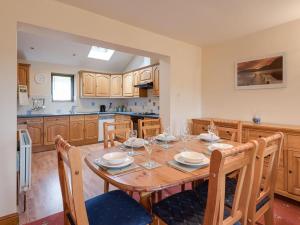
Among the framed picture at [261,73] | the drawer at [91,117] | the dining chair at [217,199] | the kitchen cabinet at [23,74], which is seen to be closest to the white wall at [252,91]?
the framed picture at [261,73]

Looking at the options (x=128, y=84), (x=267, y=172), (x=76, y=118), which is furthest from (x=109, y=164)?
(x=128, y=84)

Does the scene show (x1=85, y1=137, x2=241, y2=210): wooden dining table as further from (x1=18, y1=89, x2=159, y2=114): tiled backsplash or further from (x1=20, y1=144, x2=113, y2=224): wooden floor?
(x1=18, y1=89, x2=159, y2=114): tiled backsplash

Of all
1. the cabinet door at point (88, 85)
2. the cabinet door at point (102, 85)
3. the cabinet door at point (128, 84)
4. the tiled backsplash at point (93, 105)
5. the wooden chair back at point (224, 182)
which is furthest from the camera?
the cabinet door at point (102, 85)

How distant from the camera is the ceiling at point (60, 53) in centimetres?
402

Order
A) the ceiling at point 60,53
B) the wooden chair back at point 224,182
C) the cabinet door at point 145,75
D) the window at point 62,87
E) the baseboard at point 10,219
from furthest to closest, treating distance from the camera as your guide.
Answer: the window at point 62,87 → the cabinet door at point 145,75 → the ceiling at point 60,53 → the baseboard at point 10,219 → the wooden chair back at point 224,182

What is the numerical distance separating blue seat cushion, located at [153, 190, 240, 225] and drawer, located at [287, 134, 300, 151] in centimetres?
146

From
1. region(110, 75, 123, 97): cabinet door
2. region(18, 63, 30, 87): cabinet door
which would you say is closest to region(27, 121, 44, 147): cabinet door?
region(18, 63, 30, 87): cabinet door

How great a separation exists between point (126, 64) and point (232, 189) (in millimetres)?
5106

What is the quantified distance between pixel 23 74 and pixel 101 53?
2.00 metres

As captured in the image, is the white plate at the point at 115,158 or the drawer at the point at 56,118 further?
the drawer at the point at 56,118

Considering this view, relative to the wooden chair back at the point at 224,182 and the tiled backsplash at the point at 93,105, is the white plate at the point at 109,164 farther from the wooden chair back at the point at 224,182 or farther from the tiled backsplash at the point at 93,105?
the tiled backsplash at the point at 93,105

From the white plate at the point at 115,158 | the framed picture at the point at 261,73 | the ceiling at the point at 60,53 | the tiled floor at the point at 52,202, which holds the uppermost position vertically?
the ceiling at the point at 60,53

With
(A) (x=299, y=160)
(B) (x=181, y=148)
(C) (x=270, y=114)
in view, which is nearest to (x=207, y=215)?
(B) (x=181, y=148)

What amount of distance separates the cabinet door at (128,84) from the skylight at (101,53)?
28.6 inches
